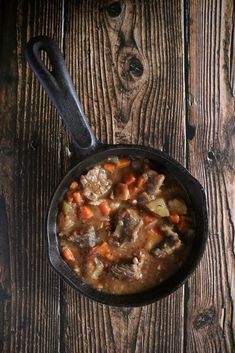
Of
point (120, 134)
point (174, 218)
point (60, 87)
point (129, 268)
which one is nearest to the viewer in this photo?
point (60, 87)

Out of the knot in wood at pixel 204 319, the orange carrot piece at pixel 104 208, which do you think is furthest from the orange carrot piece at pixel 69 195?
the knot in wood at pixel 204 319

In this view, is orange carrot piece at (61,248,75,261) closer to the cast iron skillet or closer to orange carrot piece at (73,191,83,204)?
the cast iron skillet

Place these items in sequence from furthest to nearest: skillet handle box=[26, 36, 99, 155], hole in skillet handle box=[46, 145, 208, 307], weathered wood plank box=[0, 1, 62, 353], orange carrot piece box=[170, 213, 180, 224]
A: weathered wood plank box=[0, 1, 62, 353]
orange carrot piece box=[170, 213, 180, 224]
hole in skillet handle box=[46, 145, 208, 307]
skillet handle box=[26, 36, 99, 155]

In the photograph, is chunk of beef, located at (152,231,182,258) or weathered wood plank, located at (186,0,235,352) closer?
chunk of beef, located at (152,231,182,258)

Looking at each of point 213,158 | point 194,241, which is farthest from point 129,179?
point 213,158

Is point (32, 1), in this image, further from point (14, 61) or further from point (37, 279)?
point (37, 279)

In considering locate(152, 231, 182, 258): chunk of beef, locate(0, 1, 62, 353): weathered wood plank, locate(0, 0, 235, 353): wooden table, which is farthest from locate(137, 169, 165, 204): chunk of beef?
locate(0, 1, 62, 353): weathered wood plank

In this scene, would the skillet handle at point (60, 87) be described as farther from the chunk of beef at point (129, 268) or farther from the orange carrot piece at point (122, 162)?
the chunk of beef at point (129, 268)

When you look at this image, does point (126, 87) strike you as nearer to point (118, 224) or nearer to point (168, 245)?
point (118, 224)
